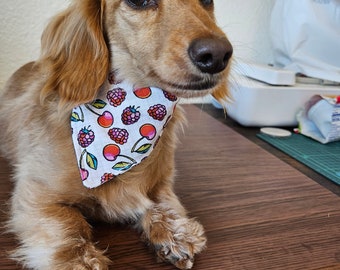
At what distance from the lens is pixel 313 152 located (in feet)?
3.98

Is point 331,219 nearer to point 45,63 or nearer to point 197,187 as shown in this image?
point 197,187

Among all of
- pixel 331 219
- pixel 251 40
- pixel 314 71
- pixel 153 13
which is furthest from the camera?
pixel 251 40

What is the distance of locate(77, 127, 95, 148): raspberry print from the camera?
2.23 feet

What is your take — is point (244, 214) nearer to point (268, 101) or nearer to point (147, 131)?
point (147, 131)

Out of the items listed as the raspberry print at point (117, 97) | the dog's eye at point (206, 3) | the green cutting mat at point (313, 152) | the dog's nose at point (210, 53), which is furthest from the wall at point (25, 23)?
the dog's nose at point (210, 53)

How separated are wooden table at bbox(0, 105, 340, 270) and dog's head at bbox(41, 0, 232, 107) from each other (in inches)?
11.0

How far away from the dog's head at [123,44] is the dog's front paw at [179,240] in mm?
250

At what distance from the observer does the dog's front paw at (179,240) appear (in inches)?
24.4

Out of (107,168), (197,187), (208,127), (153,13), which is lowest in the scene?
(208,127)

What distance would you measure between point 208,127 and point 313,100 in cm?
41

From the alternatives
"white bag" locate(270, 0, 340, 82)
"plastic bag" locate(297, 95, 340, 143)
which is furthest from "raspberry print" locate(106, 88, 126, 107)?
"white bag" locate(270, 0, 340, 82)

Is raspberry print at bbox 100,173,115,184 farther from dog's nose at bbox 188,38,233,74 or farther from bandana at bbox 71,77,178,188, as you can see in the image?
dog's nose at bbox 188,38,233,74

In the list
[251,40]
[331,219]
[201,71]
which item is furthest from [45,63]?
[251,40]

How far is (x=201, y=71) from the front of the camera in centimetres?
57
